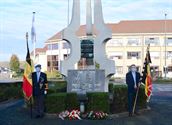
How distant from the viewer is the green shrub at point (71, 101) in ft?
53.4

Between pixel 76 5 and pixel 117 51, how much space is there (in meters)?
75.6

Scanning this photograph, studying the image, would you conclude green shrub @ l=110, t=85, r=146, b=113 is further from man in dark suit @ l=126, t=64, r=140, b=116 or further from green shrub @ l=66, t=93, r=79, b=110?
green shrub @ l=66, t=93, r=79, b=110

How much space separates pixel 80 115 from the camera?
624 inches

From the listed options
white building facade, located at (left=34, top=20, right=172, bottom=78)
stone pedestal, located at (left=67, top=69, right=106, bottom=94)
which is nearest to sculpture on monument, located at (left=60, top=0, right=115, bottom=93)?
stone pedestal, located at (left=67, top=69, right=106, bottom=94)

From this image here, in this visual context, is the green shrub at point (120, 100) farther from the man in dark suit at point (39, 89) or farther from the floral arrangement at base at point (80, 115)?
the man in dark suit at point (39, 89)

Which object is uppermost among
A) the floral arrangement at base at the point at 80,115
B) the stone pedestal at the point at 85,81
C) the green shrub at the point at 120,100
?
the stone pedestal at the point at 85,81

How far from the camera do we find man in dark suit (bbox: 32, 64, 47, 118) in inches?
629

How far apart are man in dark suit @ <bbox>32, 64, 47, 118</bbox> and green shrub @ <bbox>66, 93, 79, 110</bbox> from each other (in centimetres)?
90

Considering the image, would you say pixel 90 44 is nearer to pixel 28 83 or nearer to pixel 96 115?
pixel 28 83

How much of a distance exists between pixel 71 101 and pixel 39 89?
1245mm

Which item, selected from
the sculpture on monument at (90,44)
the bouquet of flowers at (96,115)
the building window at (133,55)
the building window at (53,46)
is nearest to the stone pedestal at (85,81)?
the sculpture on monument at (90,44)

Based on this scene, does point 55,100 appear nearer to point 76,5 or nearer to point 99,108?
point 99,108

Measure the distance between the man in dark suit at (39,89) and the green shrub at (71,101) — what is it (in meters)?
0.90

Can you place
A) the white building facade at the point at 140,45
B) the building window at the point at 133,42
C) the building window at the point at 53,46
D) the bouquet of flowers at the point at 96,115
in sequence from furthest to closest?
the building window at the point at 53,46
the building window at the point at 133,42
the white building facade at the point at 140,45
the bouquet of flowers at the point at 96,115
